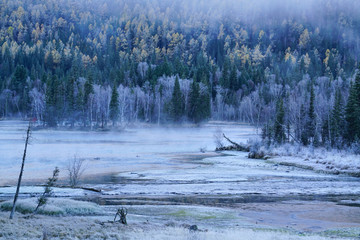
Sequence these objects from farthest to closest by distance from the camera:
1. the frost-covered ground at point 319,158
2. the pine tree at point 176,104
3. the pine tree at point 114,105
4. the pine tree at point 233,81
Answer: the pine tree at point 233,81 → the pine tree at point 176,104 → the pine tree at point 114,105 → the frost-covered ground at point 319,158

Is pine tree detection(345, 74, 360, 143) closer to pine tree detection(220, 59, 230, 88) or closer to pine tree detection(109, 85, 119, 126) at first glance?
pine tree detection(109, 85, 119, 126)

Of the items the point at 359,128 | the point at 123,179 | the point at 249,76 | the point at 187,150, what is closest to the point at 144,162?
the point at 123,179

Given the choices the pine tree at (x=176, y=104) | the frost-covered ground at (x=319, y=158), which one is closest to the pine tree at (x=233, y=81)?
the pine tree at (x=176, y=104)

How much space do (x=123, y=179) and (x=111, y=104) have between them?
2656 inches

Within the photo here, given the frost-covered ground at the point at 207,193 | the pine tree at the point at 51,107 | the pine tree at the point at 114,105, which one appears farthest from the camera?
the pine tree at the point at 51,107

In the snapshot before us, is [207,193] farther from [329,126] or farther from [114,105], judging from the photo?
[114,105]

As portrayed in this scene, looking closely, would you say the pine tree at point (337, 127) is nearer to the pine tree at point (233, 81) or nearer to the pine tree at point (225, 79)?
the pine tree at point (225, 79)

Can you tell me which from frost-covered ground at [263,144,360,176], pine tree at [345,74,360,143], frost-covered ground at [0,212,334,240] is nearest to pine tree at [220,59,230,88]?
frost-covered ground at [263,144,360,176]

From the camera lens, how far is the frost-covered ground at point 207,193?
17.6 meters

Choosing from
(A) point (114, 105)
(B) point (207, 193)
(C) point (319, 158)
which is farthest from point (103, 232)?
(A) point (114, 105)

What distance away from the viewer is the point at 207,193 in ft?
88.1

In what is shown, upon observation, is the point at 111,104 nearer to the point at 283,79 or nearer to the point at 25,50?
the point at 283,79

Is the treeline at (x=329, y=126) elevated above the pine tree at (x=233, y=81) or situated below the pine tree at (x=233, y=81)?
below

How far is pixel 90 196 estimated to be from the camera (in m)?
24.5
